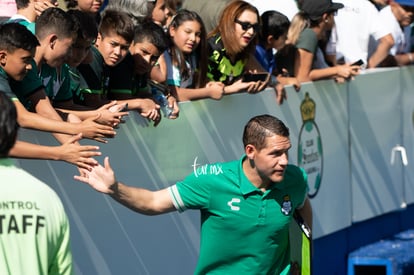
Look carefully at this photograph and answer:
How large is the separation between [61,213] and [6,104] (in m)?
0.52

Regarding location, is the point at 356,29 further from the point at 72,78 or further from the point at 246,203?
the point at 246,203

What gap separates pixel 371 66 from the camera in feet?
38.5

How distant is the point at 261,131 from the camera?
20.9ft

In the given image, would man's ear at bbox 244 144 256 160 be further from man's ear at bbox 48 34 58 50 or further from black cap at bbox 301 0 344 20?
black cap at bbox 301 0 344 20

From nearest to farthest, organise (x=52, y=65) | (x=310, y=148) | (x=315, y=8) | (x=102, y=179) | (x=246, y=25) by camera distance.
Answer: (x=102, y=179) < (x=52, y=65) < (x=246, y=25) < (x=310, y=148) < (x=315, y=8)

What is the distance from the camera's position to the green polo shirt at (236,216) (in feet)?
21.0

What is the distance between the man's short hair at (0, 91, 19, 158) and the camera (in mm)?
4562

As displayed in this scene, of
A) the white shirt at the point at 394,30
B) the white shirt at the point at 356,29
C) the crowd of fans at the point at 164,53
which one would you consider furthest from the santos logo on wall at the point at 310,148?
the white shirt at the point at 394,30

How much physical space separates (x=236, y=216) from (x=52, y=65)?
1.40 metres

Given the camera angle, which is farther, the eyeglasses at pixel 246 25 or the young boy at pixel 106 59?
the eyeglasses at pixel 246 25

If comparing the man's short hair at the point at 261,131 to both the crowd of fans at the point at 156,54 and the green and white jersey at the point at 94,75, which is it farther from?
the green and white jersey at the point at 94,75

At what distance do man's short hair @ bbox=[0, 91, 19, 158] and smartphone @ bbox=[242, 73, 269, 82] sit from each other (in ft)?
15.0

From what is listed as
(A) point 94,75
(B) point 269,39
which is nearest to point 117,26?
(A) point 94,75

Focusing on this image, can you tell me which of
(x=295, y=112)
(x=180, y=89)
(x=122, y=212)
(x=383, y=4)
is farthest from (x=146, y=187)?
(x=383, y=4)
